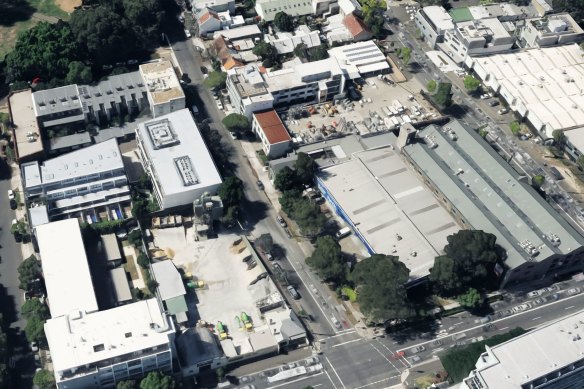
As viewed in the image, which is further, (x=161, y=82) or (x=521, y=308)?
(x=161, y=82)

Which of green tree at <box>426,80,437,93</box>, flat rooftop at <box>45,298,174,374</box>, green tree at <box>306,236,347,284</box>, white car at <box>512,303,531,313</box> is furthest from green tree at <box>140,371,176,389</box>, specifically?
A: green tree at <box>426,80,437,93</box>

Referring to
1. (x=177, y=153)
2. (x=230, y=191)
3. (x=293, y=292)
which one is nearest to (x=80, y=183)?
(x=177, y=153)

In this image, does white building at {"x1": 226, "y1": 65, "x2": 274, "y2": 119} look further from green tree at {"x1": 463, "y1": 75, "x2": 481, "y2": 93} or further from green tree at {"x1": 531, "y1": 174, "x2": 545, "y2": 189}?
green tree at {"x1": 531, "y1": 174, "x2": 545, "y2": 189}

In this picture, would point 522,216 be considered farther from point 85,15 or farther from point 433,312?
point 85,15

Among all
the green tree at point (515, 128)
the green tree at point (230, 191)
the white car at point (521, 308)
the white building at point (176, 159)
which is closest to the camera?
the white car at point (521, 308)

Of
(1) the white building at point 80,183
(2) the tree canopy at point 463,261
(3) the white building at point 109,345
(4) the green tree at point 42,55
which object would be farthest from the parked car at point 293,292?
(4) the green tree at point 42,55

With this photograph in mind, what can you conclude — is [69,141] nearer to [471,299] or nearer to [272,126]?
[272,126]

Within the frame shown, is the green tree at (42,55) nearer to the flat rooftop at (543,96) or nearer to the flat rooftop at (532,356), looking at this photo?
the flat rooftop at (543,96)

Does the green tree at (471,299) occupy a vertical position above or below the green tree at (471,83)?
below
